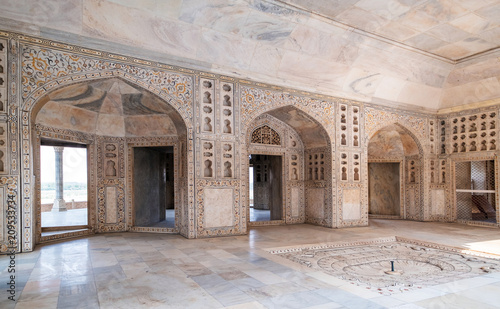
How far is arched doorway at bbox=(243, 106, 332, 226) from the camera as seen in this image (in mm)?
8867

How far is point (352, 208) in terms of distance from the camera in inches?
355

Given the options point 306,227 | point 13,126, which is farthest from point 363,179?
point 13,126

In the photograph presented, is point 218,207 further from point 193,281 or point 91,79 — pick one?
point 91,79

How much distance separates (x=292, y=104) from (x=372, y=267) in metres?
4.32

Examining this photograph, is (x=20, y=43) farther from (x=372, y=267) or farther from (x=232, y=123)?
(x=372, y=267)

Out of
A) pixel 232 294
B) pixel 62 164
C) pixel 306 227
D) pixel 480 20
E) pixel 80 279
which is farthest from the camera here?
pixel 62 164

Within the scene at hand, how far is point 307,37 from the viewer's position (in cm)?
730

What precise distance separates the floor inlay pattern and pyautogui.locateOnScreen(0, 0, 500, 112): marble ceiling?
4.03 metres

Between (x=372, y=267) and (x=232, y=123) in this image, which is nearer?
(x=372, y=267)

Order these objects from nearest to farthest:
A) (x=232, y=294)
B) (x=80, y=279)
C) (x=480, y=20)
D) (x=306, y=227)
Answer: (x=232, y=294)
(x=80, y=279)
(x=480, y=20)
(x=306, y=227)

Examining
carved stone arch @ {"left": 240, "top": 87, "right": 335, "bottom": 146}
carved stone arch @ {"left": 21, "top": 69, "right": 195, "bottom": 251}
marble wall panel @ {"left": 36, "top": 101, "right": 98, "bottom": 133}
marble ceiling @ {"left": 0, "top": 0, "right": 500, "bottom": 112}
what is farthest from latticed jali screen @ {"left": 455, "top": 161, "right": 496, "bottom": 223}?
marble wall panel @ {"left": 36, "top": 101, "right": 98, "bottom": 133}

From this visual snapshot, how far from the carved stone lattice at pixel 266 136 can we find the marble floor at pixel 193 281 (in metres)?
3.25

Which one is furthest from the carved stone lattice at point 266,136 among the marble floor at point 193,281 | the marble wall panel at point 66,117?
the marble wall panel at point 66,117

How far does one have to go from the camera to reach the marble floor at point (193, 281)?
134 inches
